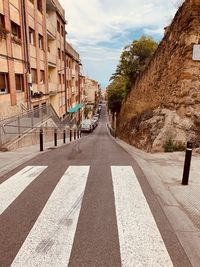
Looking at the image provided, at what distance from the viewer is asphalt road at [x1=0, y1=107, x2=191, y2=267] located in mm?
2477

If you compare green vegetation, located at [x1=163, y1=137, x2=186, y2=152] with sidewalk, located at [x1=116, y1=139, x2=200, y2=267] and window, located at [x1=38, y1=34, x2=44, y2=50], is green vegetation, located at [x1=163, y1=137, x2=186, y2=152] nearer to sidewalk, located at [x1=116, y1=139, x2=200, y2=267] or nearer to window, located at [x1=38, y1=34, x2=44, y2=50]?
sidewalk, located at [x1=116, y1=139, x2=200, y2=267]

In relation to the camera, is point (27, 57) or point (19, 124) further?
point (27, 57)

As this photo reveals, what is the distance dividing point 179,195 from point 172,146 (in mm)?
3946

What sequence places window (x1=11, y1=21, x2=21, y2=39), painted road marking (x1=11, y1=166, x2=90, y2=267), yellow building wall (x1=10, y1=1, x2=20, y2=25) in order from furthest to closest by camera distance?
window (x1=11, y1=21, x2=21, y2=39), yellow building wall (x1=10, y1=1, x2=20, y2=25), painted road marking (x1=11, y1=166, x2=90, y2=267)

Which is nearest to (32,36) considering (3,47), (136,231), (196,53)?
(3,47)

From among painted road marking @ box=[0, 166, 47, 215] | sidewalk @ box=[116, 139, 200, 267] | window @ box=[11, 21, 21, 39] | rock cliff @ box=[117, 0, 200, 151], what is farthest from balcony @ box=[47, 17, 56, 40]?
sidewalk @ box=[116, 139, 200, 267]

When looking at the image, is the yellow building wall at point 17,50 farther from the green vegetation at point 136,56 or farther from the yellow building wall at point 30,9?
the green vegetation at point 136,56

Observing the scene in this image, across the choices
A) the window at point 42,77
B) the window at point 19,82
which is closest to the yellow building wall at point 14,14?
the window at point 19,82

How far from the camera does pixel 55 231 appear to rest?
2.95 meters

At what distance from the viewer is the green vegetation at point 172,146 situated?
776 centimetres

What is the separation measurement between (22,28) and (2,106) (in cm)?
648

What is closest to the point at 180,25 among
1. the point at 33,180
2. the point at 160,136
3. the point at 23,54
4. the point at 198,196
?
the point at 160,136

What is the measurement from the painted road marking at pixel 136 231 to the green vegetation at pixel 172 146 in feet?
12.2

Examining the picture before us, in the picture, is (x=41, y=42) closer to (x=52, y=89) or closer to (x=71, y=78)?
(x=52, y=89)
